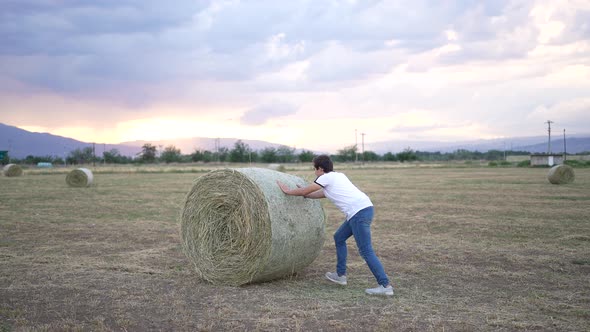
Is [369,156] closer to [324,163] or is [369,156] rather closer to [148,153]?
[148,153]

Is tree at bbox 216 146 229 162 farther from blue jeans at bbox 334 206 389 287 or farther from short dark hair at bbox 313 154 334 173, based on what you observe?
blue jeans at bbox 334 206 389 287

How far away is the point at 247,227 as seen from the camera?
7.66 metres

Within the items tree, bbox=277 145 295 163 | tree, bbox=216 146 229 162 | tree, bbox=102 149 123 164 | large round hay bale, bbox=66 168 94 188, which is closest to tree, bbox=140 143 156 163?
tree, bbox=102 149 123 164

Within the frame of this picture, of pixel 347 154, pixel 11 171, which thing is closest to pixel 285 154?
pixel 347 154

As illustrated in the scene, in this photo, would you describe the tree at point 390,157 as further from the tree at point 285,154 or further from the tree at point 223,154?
the tree at point 223,154

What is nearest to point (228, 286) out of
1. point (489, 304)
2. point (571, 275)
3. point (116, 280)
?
point (116, 280)

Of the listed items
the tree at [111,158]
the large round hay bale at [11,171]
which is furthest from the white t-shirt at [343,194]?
the tree at [111,158]

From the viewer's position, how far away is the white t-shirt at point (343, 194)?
24.0ft

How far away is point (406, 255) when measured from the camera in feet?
32.3

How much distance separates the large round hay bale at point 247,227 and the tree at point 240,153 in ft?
309

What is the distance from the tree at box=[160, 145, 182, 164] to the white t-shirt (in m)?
108

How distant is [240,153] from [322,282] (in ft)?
339

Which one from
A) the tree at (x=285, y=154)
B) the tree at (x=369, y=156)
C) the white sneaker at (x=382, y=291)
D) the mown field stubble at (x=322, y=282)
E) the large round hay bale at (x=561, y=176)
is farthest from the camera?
the tree at (x=369, y=156)

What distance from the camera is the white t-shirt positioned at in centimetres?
731
